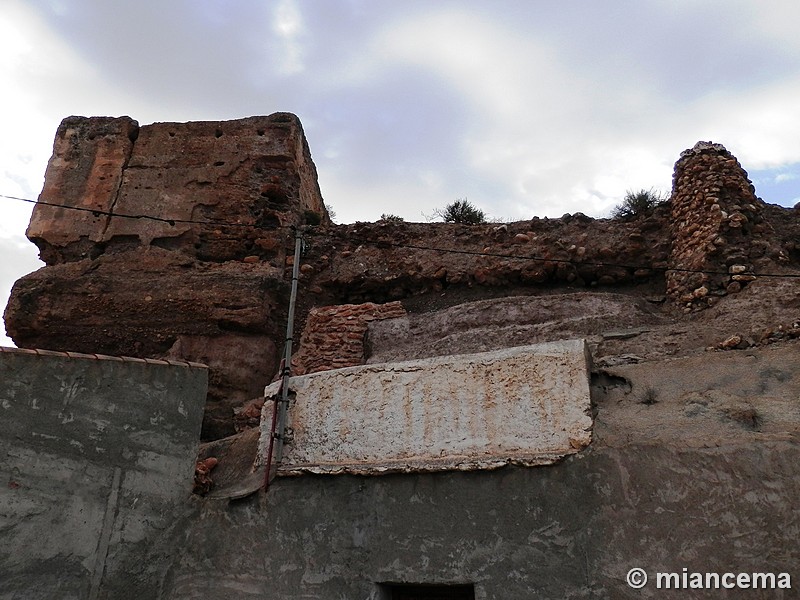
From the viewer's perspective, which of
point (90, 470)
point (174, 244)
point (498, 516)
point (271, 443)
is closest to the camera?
point (498, 516)

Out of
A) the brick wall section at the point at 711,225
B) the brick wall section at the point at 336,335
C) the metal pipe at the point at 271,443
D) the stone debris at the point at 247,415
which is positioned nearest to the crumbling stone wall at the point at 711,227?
the brick wall section at the point at 711,225

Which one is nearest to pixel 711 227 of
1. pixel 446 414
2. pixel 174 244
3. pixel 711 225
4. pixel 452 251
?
pixel 711 225

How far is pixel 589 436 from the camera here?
477 cm

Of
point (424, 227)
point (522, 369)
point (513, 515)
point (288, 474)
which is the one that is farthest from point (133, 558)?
point (424, 227)

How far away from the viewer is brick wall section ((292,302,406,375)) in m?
7.89

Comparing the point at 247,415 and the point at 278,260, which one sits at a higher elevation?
the point at 278,260

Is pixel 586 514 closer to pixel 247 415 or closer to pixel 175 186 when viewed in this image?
pixel 247 415

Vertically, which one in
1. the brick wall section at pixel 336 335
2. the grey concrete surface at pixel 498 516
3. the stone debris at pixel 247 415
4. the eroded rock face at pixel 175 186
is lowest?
the grey concrete surface at pixel 498 516

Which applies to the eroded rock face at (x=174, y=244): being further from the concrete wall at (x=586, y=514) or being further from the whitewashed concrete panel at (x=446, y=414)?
the concrete wall at (x=586, y=514)

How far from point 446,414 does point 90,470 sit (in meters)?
2.73

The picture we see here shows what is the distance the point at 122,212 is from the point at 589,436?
7149mm

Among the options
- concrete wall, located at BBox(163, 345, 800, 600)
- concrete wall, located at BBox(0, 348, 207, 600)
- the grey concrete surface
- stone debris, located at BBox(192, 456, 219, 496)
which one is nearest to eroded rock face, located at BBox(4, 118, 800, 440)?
stone debris, located at BBox(192, 456, 219, 496)

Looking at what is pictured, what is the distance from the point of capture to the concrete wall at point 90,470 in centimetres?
496

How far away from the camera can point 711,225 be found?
7.24 meters
